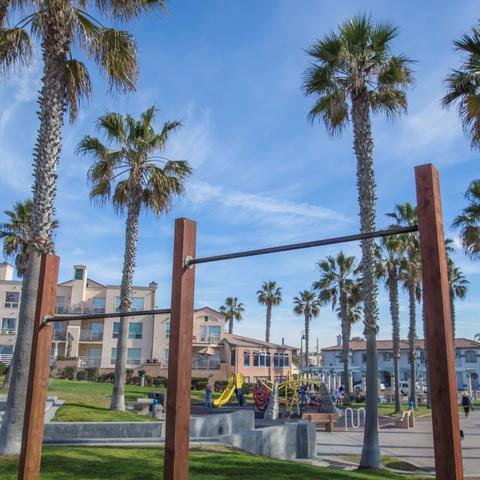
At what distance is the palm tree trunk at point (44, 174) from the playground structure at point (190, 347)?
4699 millimetres

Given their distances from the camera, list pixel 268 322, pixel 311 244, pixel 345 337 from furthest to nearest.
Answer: pixel 268 322, pixel 345 337, pixel 311 244

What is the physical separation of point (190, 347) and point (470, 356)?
82.8 m

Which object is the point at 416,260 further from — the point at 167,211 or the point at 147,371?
the point at 147,371

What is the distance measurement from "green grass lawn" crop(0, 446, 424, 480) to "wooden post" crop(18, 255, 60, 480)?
2772mm

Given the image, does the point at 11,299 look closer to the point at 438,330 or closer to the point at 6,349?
the point at 6,349

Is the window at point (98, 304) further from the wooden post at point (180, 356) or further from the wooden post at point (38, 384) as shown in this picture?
the wooden post at point (180, 356)

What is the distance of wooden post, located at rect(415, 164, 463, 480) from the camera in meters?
3.38

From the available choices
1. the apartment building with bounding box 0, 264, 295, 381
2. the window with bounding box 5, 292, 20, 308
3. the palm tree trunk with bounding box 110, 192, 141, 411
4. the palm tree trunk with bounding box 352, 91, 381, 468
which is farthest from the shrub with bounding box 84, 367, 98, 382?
the palm tree trunk with bounding box 352, 91, 381, 468

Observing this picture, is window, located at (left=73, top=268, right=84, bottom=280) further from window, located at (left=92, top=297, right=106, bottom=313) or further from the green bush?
the green bush

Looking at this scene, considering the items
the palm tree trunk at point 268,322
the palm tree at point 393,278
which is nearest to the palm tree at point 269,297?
the palm tree trunk at point 268,322

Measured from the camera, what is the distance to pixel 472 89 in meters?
14.5

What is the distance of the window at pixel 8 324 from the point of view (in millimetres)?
52875

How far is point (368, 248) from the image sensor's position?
46.9ft

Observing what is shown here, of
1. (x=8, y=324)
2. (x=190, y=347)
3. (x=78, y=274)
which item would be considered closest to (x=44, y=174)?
(x=190, y=347)
